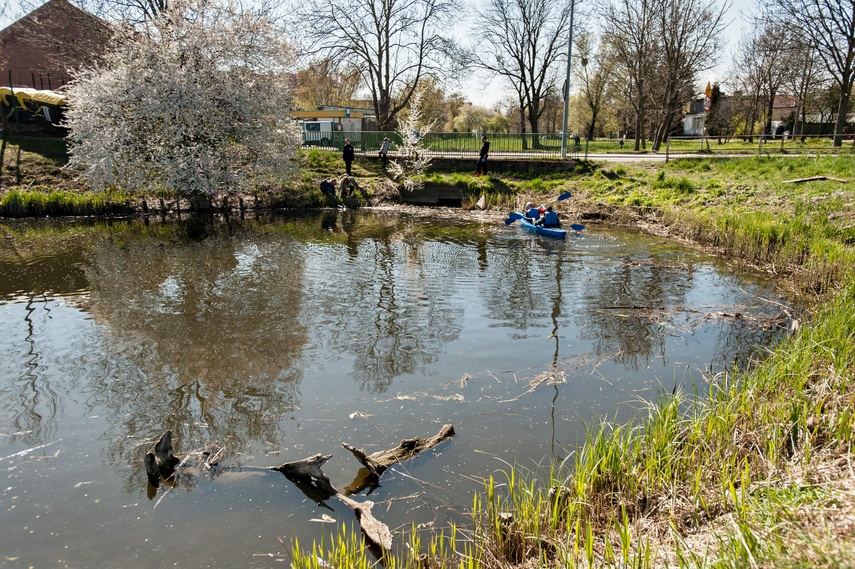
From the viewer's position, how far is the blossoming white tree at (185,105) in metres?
19.5

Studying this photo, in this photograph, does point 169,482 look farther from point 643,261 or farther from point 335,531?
point 643,261

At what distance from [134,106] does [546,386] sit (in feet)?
61.1

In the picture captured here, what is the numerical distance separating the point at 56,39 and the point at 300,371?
3003cm

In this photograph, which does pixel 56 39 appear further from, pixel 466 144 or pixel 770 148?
pixel 770 148

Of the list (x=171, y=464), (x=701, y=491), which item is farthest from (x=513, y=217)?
(x=701, y=491)

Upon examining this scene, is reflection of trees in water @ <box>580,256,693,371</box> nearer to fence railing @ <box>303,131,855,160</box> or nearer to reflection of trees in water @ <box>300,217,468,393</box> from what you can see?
reflection of trees in water @ <box>300,217,468,393</box>

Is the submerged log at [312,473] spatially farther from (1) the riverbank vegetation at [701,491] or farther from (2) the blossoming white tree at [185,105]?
(2) the blossoming white tree at [185,105]

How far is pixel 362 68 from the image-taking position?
3609 cm

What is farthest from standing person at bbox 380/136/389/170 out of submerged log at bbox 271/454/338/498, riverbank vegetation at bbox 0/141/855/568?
submerged log at bbox 271/454/338/498

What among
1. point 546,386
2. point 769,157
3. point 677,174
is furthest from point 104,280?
point 769,157

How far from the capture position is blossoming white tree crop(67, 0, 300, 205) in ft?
64.1

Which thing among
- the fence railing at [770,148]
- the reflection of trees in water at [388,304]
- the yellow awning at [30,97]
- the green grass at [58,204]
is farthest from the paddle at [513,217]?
the yellow awning at [30,97]

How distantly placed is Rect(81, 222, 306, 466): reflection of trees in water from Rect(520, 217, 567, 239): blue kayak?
6.97 m

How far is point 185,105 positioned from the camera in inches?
785
